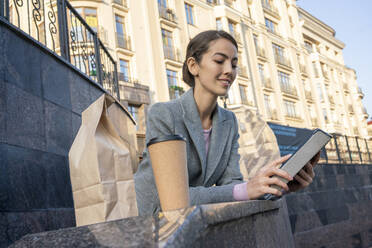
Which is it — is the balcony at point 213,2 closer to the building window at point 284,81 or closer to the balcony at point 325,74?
the building window at point 284,81

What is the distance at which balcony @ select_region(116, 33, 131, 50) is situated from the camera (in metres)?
19.0

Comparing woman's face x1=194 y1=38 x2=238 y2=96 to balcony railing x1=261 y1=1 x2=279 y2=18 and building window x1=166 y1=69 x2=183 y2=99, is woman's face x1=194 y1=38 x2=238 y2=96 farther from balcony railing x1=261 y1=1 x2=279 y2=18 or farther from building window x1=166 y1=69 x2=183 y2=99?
balcony railing x1=261 y1=1 x2=279 y2=18

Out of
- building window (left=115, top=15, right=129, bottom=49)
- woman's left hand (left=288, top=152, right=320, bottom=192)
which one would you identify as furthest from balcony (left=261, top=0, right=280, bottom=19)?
woman's left hand (left=288, top=152, right=320, bottom=192)

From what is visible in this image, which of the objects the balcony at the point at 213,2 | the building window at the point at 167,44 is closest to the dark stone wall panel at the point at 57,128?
the building window at the point at 167,44

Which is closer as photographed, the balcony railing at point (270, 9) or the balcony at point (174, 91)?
the balcony at point (174, 91)

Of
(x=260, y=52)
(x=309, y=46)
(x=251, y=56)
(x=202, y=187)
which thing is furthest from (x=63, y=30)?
(x=309, y=46)

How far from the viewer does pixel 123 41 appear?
1925 cm

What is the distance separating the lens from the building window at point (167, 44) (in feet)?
68.6

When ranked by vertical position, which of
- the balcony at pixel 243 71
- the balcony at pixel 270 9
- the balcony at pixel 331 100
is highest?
the balcony at pixel 270 9

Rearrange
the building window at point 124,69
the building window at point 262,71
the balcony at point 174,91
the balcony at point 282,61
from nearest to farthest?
the building window at point 124,69, the balcony at point 174,91, the building window at point 262,71, the balcony at point 282,61

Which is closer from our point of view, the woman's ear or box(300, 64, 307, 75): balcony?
the woman's ear

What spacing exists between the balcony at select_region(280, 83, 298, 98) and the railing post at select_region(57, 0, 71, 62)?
2646 centimetres

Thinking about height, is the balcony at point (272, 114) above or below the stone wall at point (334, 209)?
above

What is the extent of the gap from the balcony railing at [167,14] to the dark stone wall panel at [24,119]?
1927 cm
